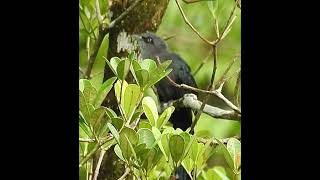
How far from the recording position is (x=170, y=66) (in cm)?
155

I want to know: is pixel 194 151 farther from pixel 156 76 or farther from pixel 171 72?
pixel 171 72

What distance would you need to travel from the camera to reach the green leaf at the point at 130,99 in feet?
4.29

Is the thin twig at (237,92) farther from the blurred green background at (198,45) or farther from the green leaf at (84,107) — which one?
the green leaf at (84,107)

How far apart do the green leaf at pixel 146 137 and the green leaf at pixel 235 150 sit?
0.13m

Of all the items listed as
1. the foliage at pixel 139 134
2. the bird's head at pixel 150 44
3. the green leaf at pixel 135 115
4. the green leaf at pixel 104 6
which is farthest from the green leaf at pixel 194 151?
the green leaf at pixel 104 6

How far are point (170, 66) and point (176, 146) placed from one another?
32cm

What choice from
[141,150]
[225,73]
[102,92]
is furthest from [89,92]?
[225,73]

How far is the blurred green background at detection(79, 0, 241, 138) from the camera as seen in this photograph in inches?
58.9

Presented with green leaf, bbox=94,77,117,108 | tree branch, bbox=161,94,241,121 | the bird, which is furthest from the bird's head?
green leaf, bbox=94,77,117,108

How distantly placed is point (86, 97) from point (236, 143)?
0.85 feet
